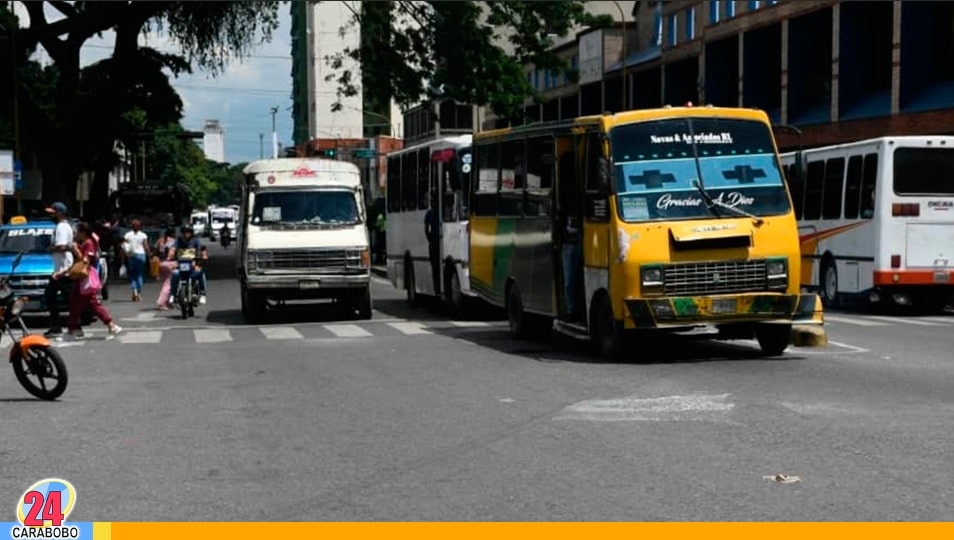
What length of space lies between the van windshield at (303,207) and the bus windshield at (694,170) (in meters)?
10.1

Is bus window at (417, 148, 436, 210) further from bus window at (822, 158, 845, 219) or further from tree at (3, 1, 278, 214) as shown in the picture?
tree at (3, 1, 278, 214)

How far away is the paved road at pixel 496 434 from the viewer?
8.33m

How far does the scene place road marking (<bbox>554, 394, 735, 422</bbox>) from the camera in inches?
467

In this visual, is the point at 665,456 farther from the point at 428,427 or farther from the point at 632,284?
the point at 632,284

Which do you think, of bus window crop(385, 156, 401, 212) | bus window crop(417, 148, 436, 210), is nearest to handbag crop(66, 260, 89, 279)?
bus window crop(417, 148, 436, 210)

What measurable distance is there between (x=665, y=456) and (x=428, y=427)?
2.37m

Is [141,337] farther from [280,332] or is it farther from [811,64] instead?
[811,64]

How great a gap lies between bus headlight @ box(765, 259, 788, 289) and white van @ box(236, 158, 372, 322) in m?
10.4

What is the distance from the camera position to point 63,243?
21.5m

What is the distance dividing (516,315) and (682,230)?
4.99 m

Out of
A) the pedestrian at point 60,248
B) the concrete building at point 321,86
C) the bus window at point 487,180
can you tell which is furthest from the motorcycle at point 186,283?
the concrete building at point 321,86

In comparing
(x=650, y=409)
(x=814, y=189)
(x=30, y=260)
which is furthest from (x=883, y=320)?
(x=30, y=260)

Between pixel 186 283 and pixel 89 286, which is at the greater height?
pixel 89 286

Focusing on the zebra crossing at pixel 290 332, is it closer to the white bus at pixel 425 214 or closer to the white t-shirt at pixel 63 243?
the white t-shirt at pixel 63 243
